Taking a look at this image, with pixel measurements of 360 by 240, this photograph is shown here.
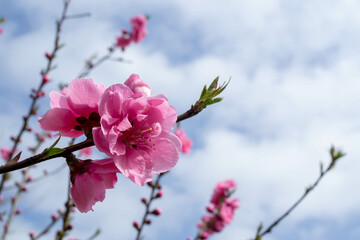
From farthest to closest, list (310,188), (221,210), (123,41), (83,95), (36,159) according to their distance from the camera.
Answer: (123,41) → (221,210) → (310,188) → (83,95) → (36,159)

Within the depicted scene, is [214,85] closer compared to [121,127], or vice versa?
[121,127]

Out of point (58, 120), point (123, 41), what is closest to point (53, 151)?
point (58, 120)

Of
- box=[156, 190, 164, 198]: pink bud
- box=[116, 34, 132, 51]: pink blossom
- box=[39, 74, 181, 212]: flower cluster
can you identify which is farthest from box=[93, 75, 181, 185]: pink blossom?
box=[116, 34, 132, 51]: pink blossom

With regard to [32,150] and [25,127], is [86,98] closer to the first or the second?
[25,127]

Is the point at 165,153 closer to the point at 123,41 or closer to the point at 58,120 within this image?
the point at 58,120

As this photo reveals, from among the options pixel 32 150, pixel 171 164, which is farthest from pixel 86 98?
pixel 32 150
